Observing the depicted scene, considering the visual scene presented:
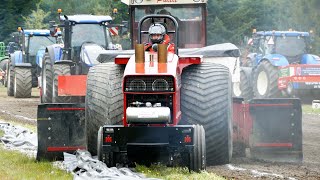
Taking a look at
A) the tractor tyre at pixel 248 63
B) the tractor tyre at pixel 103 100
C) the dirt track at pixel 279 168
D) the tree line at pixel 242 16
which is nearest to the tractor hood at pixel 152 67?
the tractor tyre at pixel 103 100

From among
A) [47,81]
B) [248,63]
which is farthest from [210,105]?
[248,63]

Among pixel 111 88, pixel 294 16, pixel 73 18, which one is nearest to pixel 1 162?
pixel 111 88

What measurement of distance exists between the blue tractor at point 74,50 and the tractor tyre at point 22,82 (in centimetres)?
830

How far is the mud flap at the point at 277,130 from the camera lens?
11.6 metres

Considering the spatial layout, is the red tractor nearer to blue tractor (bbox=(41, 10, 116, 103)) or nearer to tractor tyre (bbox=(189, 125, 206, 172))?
tractor tyre (bbox=(189, 125, 206, 172))

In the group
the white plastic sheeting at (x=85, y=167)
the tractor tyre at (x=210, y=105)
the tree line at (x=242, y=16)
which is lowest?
the white plastic sheeting at (x=85, y=167)

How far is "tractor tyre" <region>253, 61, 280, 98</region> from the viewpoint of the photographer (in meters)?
25.6

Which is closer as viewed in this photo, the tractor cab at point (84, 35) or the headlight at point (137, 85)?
the headlight at point (137, 85)

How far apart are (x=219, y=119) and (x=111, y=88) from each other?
4.54ft

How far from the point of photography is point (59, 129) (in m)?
11.3

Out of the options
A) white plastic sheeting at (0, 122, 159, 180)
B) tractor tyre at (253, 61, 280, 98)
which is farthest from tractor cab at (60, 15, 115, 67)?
tractor tyre at (253, 61, 280, 98)

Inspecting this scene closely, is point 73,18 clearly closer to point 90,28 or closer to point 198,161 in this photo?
point 90,28

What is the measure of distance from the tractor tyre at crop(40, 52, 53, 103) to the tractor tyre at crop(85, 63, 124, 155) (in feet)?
27.1

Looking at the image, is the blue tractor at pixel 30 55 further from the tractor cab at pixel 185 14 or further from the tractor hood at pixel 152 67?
the tractor hood at pixel 152 67
